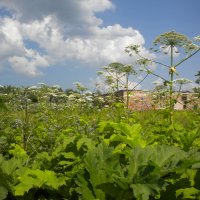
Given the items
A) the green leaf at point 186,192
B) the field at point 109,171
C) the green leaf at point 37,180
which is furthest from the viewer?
the green leaf at point 37,180

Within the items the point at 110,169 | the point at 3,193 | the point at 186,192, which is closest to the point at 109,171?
the point at 110,169

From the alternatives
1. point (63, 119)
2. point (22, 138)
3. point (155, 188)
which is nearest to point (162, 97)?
point (63, 119)

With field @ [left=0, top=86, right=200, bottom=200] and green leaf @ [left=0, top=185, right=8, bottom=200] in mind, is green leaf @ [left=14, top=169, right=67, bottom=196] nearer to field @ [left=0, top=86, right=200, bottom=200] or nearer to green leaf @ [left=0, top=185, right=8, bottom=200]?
field @ [left=0, top=86, right=200, bottom=200]

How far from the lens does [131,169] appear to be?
223cm

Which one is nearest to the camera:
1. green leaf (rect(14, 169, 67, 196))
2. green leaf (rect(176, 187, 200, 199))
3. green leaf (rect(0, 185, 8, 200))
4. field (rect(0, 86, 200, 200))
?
green leaf (rect(0, 185, 8, 200))

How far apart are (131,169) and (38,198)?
833 mm

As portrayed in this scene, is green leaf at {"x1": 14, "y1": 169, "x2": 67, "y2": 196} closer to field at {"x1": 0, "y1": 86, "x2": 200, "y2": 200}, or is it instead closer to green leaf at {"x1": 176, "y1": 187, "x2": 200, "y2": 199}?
field at {"x1": 0, "y1": 86, "x2": 200, "y2": 200}

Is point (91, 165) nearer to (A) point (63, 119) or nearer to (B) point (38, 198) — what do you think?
(B) point (38, 198)

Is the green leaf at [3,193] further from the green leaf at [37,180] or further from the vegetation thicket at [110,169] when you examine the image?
the green leaf at [37,180]

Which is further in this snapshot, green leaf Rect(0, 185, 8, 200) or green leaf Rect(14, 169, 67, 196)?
green leaf Rect(14, 169, 67, 196)

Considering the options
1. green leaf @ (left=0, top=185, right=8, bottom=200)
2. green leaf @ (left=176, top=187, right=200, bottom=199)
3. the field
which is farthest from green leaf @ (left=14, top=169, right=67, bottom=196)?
green leaf @ (left=176, top=187, right=200, bottom=199)

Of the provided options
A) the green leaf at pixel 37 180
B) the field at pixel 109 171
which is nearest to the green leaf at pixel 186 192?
the field at pixel 109 171

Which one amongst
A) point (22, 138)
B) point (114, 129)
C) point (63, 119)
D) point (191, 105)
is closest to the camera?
point (114, 129)

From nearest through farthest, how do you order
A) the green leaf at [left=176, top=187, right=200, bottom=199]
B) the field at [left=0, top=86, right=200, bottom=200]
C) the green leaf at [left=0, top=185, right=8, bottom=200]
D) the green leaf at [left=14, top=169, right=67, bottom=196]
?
1. the green leaf at [left=0, top=185, right=8, bottom=200]
2. the field at [left=0, top=86, right=200, bottom=200]
3. the green leaf at [left=176, top=187, right=200, bottom=199]
4. the green leaf at [left=14, top=169, right=67, bottom=196]
